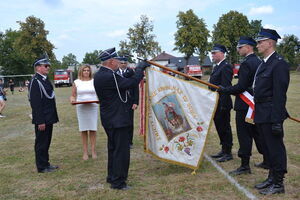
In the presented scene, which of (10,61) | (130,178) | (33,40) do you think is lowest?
(130,178)

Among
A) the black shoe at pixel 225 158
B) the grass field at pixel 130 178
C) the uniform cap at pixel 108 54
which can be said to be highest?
the uniform cap at pixel 108 54

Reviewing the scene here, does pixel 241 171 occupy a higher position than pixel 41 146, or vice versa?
pixel 41 146

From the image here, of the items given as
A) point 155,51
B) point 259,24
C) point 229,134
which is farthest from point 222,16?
point 229,134

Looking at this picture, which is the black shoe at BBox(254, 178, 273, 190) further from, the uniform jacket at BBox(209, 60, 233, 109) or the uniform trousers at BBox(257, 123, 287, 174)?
the uniform jacket at BBox(209, 60, 233, 109)

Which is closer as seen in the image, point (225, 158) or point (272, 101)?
point (272, 101)

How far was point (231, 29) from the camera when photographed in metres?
58.8

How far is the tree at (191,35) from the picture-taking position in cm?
5147

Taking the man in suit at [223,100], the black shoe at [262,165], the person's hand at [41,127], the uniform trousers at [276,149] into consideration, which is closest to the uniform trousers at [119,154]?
the person's hand at [41,127]

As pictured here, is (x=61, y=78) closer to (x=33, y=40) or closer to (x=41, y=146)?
(x=33, y=40)

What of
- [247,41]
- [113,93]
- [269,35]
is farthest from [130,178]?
[269,35]

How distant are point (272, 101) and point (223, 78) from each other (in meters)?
1.67

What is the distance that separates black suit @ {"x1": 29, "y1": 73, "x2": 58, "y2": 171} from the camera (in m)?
5.43

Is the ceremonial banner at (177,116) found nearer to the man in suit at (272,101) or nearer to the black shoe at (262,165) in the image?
the man in suit at (272,101)

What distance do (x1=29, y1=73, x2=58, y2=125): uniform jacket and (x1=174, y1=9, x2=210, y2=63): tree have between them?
4723cm
